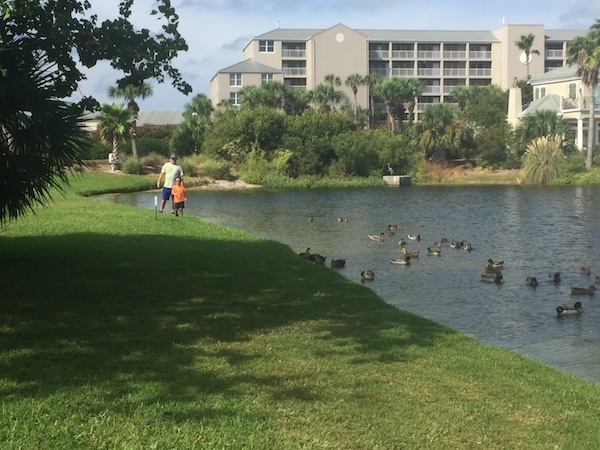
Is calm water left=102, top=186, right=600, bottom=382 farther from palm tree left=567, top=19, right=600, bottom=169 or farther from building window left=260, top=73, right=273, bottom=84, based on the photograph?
building window left=260, top=73, right=273, bottom=84

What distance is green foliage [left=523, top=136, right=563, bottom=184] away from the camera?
229 ft

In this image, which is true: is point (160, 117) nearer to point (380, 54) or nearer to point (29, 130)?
point (380, 54)

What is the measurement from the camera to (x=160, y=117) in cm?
12031

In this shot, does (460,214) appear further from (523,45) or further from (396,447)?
(523,45)

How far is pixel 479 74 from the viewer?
119875 mm

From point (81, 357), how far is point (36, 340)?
97cm

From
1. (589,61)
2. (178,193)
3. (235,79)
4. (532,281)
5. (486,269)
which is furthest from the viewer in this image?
(235,79)

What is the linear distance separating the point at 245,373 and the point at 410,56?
11390 centimetres

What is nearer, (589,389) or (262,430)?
(262,430)

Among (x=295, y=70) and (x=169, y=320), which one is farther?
(x=295, y=70)

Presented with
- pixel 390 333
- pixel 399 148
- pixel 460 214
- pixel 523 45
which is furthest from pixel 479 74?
pixel 390 333

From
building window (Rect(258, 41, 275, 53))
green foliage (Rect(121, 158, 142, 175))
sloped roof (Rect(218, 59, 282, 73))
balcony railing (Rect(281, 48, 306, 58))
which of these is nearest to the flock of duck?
green foliage (Rect(121, 158, 142, 175))

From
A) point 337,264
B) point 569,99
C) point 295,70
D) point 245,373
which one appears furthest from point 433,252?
point 295,70

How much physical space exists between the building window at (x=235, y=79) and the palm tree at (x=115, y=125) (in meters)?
38.4
